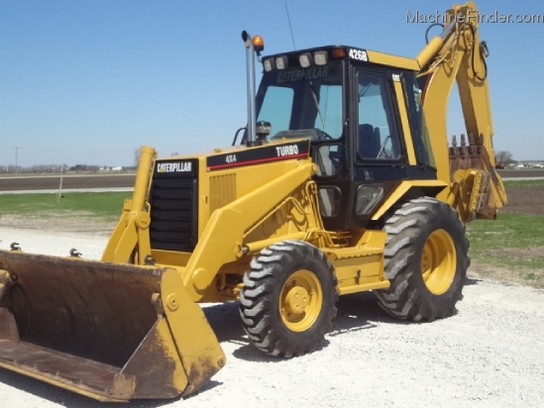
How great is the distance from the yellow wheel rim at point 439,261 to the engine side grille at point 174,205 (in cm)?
299

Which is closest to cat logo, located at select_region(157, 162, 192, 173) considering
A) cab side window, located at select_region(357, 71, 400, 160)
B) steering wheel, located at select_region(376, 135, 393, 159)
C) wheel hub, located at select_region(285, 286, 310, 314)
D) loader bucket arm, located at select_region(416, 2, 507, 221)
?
wheel hub, located at select_region(285, 286, 310, 314)

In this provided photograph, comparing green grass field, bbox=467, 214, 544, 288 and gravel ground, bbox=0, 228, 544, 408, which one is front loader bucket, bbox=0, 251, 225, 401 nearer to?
gravel ground, bbox=0, 228, 544, 408

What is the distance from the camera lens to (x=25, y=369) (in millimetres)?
5965

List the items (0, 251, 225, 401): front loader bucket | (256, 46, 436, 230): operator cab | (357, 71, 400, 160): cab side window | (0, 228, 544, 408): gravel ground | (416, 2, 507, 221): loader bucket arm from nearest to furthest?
(0, 251, 225, 401): front loader bucket, (0, 228, 544, 408): gravel ground, (256, 46, 436, 230): operator cab, (357, 71, 400, 160): cab side window, (416, 2, 507, 221): loader bucket arm

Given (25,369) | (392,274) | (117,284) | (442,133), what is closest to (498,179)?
(442,133)

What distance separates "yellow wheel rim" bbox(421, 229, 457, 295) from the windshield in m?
1.90

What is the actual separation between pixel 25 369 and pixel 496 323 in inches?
196

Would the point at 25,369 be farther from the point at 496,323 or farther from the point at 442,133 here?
the point at 442,133

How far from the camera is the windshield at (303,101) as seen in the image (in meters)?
7.98

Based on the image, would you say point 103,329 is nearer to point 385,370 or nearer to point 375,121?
point 385,370

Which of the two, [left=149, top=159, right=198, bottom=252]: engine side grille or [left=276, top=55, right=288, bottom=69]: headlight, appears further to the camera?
[left=276, top=55, right=288, bottom=69]: headlight

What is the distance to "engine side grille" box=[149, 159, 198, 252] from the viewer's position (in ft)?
23.2

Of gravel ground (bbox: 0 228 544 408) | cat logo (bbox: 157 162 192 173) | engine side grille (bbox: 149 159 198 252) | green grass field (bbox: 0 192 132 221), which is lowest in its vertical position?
gravel ground (bbox: 0 228 544 408)

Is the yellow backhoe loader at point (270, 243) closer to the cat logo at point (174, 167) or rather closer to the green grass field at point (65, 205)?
the cat logo at point (174, 167)
